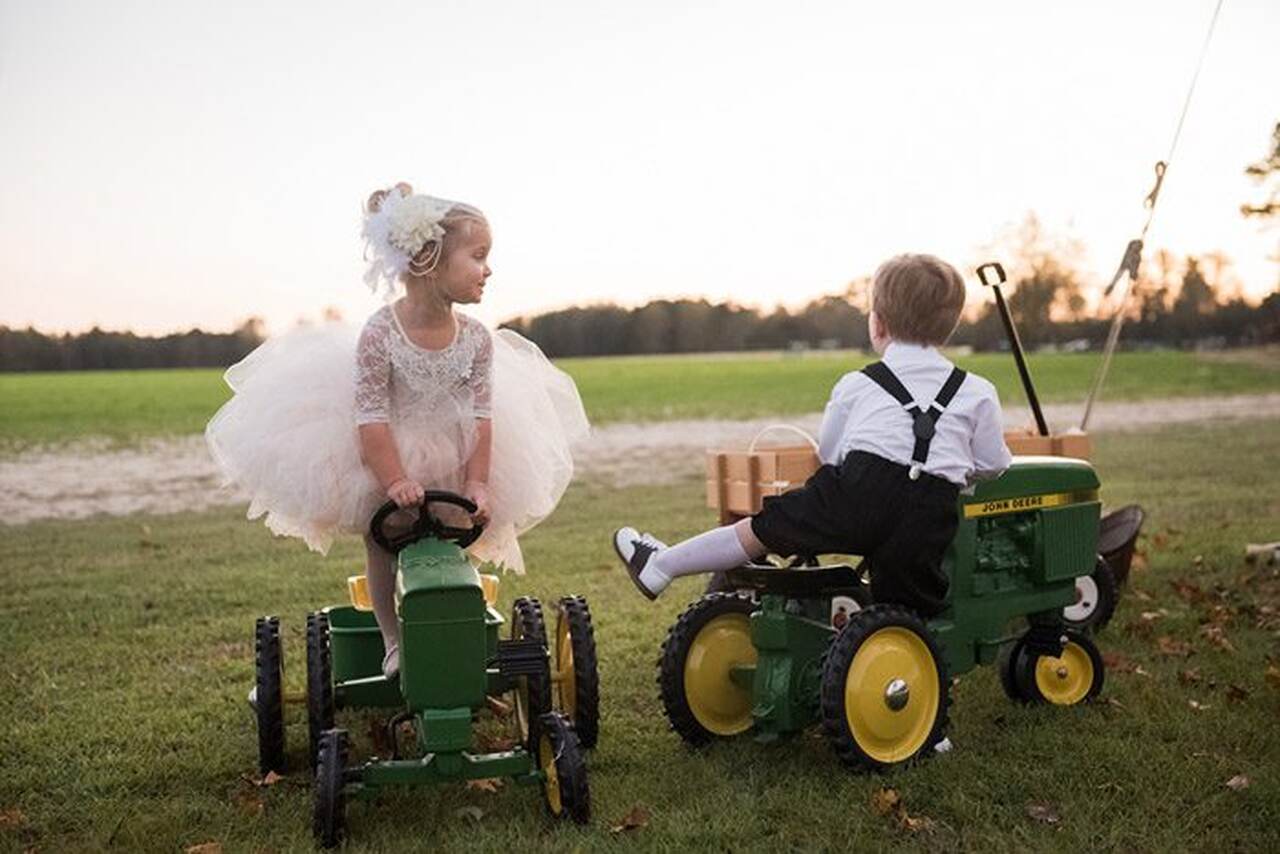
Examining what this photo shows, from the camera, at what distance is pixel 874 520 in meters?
4.71

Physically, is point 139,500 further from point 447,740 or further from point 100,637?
point 447,740

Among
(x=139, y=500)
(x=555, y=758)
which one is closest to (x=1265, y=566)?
(x=555, y=758)

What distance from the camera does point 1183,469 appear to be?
15.4 metres

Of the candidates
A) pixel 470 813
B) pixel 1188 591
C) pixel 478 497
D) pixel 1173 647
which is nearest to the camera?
pixel 470 813

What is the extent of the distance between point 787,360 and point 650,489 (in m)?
39.7

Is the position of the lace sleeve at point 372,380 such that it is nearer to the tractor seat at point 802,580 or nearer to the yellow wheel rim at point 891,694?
the tractor seat at point 802,580

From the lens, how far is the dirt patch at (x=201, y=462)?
1480 centimetres

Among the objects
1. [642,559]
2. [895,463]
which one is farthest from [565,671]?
[895,463]

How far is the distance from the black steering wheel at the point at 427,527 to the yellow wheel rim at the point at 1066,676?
8.36ft

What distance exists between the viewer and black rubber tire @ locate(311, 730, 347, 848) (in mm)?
4062

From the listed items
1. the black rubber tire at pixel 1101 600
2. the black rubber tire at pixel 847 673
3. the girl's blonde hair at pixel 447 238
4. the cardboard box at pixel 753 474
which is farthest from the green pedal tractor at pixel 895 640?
the girl's blonde hair at pixel 447 238

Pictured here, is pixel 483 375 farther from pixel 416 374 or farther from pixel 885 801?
pixel 885 801

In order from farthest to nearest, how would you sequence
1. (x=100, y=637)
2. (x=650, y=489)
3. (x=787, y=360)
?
(x=787, y=360) → (x=650, y=489) → (x=100, y=637)

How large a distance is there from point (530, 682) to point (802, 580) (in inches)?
42.0
